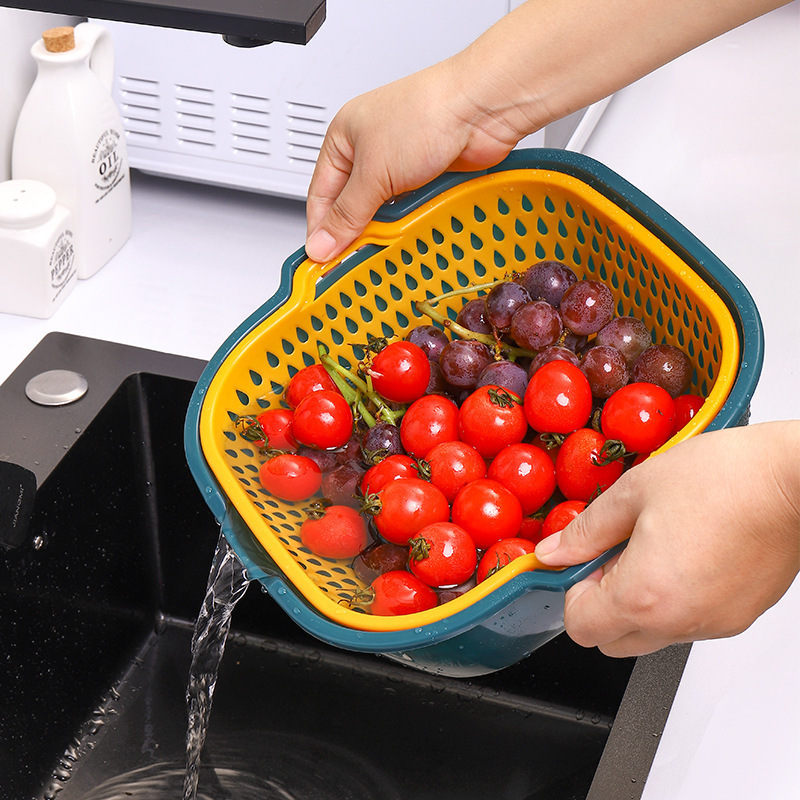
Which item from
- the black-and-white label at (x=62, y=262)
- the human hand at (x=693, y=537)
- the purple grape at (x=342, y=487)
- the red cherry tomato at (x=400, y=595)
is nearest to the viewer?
the human hand at (x=693, y=537)

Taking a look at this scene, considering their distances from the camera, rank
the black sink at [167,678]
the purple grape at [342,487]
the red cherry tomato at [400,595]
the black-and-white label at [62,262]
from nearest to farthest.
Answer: the red cherry tomato at [400,595] → the purple grape at [342,487] → the black sink at [167,678] → the black-and-white label at [62,262]

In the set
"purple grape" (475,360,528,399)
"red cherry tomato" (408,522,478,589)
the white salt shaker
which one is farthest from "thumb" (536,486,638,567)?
the white salt shaker

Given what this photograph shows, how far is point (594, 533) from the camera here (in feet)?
1.95

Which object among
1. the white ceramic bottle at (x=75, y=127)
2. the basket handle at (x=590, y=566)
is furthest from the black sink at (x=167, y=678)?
the basket handle at (x=590, y=566)

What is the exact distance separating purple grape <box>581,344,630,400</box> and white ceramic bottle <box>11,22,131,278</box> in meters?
0.55

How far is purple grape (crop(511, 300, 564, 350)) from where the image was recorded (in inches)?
31.0

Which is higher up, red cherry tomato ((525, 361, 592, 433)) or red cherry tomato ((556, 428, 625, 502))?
red cherry tomato ((525, 361, 592, 433))

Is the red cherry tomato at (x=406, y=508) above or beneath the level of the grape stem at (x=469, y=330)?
beneath

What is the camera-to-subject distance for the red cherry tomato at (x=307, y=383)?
0.80 meters

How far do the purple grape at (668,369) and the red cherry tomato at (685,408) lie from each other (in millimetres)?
15

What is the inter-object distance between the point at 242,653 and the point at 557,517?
Answer: 49 centimetres

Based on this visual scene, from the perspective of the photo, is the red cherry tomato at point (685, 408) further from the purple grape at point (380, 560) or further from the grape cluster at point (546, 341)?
the purple grape at point (380, 560)

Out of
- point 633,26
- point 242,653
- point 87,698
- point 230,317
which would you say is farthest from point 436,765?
point 633,26

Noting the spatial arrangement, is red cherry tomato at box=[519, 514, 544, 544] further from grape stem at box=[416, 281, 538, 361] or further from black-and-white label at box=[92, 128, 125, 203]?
black-and-white label at box=[92, 128, 125, 203]
